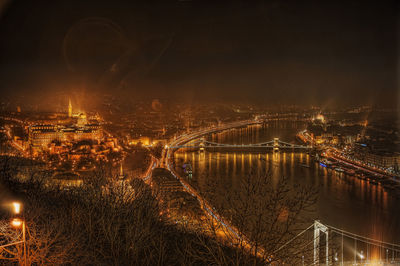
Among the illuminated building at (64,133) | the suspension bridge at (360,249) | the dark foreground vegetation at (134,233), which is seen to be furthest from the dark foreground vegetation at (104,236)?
the illuminated building at (64,133)

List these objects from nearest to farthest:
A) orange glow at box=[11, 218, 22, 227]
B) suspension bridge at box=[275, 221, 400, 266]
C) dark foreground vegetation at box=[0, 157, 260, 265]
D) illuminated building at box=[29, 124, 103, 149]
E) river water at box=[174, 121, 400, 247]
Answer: orange glow at box=[11, 218, 22, 227]
dark foreground vegetation at box=[0, 157, 260, 265]
suspension bridge at box=[275, 221, 400, 266]
river water at box=[174, 121, 400, 247]
illuminated building at box=[29, 124, 103, 149]

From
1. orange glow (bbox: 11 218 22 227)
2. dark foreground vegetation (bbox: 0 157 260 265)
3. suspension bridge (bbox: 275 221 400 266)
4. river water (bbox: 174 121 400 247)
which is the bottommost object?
suspension bridge (bbox: 275 221 400 266)

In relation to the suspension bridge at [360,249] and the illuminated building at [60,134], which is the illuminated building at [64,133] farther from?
the suspension bridge at [360,249]

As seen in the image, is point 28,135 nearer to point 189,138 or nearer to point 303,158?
point 189,138

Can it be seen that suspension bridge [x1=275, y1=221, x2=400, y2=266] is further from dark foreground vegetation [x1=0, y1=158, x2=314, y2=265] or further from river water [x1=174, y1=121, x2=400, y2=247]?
dark foreground vegetation [x1=0, y1=158, x2=314, y2=265]

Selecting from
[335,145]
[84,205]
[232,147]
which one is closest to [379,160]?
[335,145]

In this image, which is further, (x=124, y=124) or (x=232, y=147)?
(x=124, y=124)

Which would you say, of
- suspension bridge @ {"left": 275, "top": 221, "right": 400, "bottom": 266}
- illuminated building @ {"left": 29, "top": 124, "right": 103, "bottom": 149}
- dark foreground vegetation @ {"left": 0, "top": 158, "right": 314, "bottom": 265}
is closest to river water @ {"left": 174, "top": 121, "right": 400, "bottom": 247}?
suspension bridge @ {"left": 275, "top": 221, "right": 400, "bottom": 266}

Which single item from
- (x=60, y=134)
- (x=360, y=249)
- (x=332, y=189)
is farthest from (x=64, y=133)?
(x=360, y=249)

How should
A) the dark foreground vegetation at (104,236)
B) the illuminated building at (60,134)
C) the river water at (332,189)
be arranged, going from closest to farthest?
1. the dark foreground vegetation at (104,236)
2. the river water at (332,189)
3. the illuminated building at (60,134)
